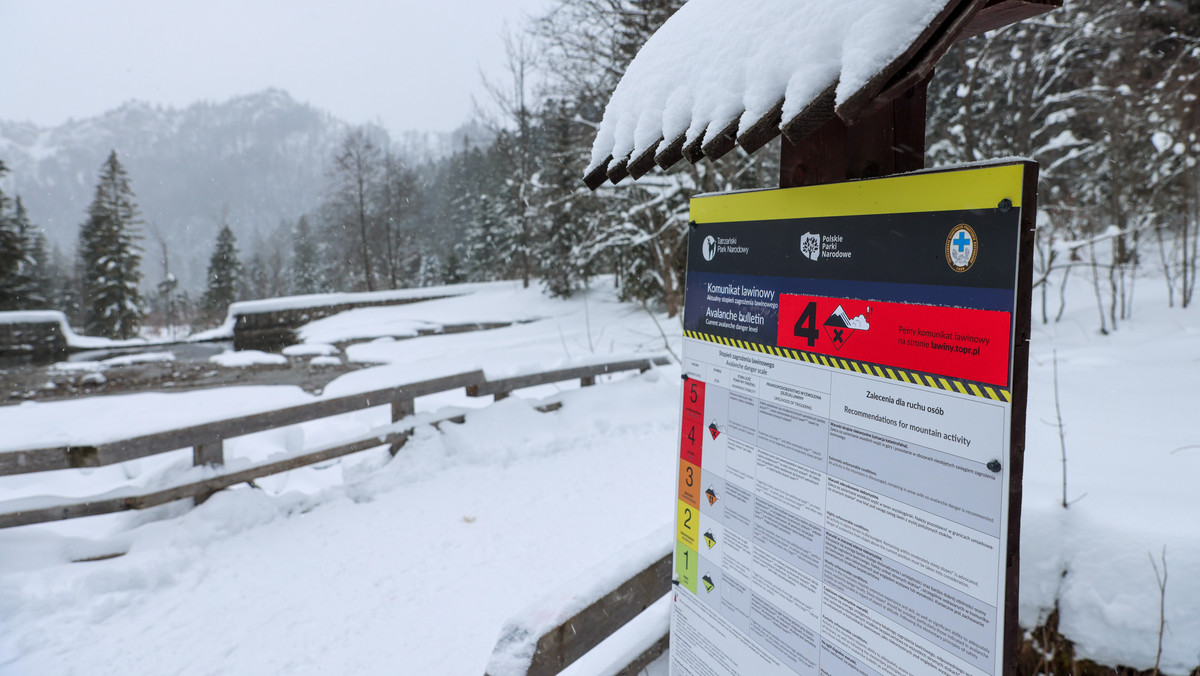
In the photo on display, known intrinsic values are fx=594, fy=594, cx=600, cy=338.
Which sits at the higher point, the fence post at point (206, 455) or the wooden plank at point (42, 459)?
the wooden plank at point (42, 459)

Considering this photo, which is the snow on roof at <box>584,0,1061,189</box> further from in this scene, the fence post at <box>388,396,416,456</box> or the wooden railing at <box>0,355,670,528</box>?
the fence post at <box>388,396,416,456</box>

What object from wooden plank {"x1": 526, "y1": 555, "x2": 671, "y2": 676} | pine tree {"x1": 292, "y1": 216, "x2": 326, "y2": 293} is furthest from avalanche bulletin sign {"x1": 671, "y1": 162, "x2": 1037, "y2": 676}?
pine tree {"x1": 292, "y1": 216, "x2": 326, "y2": 293}

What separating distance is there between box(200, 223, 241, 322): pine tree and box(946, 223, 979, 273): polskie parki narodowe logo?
52.2 m

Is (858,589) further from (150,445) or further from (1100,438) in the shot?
(150,445)

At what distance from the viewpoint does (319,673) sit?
3264 mm

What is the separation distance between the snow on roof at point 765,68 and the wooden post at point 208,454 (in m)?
4.55

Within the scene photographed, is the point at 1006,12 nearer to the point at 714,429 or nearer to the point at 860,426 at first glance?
the point at 860,426

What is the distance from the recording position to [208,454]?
4957mm

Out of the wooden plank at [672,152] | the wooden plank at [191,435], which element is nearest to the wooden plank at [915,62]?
the wooden plank at [672,152]

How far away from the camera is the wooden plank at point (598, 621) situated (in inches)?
62.6

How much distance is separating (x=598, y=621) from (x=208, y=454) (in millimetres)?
4539

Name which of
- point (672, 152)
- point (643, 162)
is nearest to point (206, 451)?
point (643, 162)

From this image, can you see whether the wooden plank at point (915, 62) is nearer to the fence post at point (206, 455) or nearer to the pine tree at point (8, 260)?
the fence post at point (206, 455)

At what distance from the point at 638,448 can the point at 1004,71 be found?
16.5 metres
